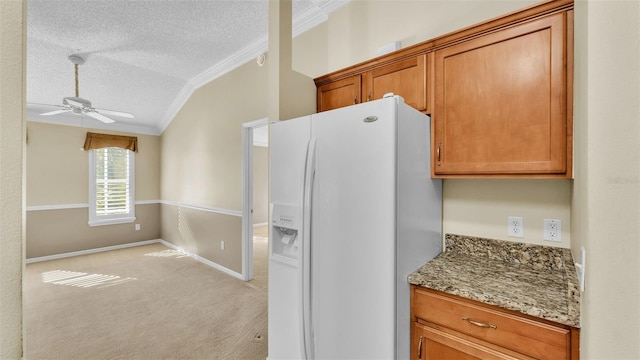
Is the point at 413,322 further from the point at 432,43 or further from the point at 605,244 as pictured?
the point at 432,43

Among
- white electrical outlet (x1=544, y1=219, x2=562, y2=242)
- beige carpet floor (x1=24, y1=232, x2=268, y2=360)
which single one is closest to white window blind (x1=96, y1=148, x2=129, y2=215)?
beige carpet floor (x1=24, y1=232, x2=268, y2=360)

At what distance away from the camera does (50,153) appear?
4824 mm

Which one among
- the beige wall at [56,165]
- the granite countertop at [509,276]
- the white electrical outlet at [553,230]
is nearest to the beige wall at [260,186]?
the beige wall at [56,165]

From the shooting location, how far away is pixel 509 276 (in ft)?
4.60

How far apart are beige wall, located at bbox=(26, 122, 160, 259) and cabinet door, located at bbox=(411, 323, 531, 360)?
6.15m

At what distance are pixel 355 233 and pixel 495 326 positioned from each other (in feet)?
2.30

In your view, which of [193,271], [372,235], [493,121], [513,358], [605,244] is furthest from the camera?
[193,271]

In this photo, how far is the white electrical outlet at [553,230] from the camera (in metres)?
1.50

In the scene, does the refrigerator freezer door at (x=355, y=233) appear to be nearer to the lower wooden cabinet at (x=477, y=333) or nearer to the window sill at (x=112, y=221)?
the lower wooden cabinet at (x=477, y=333)

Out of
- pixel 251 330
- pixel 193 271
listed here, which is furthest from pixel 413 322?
pixel 193 271

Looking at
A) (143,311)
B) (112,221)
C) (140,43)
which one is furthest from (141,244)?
(140,43)

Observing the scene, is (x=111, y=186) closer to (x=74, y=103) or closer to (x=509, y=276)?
(x=74, y=103)

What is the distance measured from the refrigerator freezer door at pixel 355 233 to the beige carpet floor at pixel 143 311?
117 centimetres

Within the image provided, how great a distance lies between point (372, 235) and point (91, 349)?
2.63 metres
